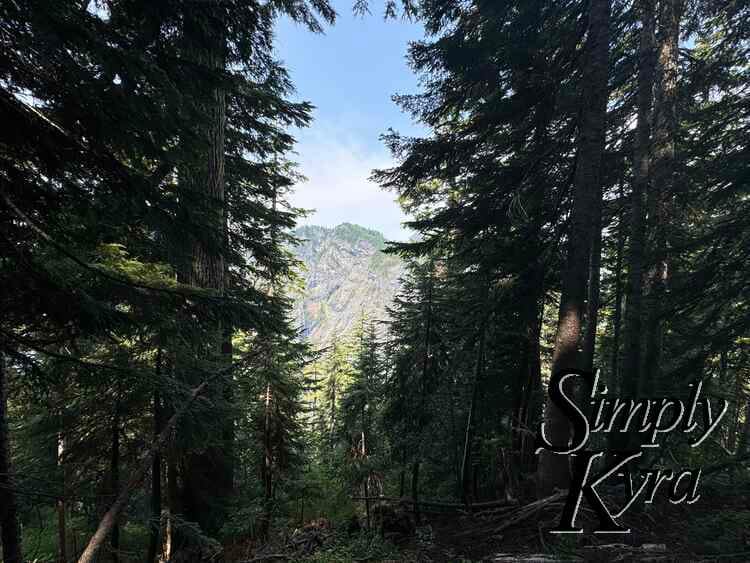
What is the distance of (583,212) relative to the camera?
579cm

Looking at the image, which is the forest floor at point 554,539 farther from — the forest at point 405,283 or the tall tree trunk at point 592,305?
the tall tree trunk at point 592,305

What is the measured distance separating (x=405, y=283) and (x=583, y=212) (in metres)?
6.35

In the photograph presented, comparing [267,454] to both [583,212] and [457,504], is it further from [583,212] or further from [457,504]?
[583,212]

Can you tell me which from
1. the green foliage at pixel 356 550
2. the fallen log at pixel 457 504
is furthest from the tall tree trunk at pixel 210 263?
the fallen log at pixel 457 504

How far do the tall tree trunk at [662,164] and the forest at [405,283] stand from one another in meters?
0.08

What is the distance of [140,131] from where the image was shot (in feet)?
10.7

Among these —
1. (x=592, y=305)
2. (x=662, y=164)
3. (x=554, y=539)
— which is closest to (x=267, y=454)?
(x=554, y=539)

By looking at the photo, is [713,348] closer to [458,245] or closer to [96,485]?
[458,245]

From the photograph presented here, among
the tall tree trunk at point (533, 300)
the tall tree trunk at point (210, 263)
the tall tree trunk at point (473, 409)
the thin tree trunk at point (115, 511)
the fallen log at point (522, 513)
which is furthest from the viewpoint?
the tall tree trunk at point (473, 409)

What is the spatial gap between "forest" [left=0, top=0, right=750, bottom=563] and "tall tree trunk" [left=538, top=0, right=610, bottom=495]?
0.14ft

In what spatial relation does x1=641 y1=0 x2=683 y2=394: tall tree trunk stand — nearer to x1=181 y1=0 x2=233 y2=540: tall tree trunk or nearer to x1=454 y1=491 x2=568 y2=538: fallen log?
x1=454 y1=491 x2=568 y2=538: fallen log

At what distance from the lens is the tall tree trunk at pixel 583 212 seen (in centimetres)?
551

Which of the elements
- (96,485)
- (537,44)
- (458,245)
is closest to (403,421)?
(458,245)

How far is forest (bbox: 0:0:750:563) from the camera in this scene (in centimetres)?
275
